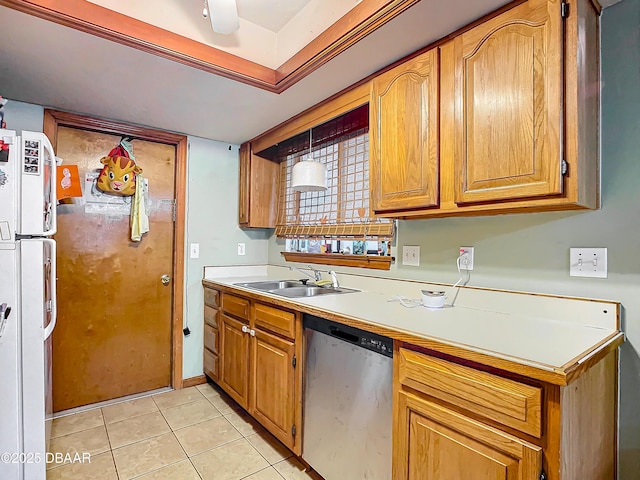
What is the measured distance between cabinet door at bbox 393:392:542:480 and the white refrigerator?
153 centimetres

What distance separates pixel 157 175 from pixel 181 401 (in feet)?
5.68

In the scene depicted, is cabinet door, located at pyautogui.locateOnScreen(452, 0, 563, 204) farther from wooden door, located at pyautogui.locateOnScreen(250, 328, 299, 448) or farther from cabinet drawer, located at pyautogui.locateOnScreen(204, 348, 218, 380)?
cabinet drawer, located at pyautogui.locateOnScreen(204, 348, 218, 380)

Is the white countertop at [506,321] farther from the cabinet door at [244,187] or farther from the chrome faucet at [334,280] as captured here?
the cabinet door at [244,187]

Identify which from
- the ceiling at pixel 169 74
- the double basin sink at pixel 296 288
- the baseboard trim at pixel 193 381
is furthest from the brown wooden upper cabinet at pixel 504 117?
the baseboard trim at pixel 193 381

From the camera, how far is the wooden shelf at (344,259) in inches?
83.8

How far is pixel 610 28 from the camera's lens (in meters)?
1.31

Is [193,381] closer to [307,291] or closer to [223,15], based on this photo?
[307,291]

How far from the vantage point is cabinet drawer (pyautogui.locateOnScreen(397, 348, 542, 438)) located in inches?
35.8

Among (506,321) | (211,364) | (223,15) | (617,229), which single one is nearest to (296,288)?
(211,364)

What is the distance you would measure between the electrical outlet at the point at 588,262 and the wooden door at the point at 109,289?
2635 millimetres

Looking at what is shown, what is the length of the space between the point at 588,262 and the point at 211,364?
8.26ft

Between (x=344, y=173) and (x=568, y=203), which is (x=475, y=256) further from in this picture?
(x=344, y=173)

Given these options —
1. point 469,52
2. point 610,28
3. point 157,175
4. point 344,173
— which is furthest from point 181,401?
point 610,28

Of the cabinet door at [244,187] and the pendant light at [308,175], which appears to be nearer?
the pendant light at [308,175]
